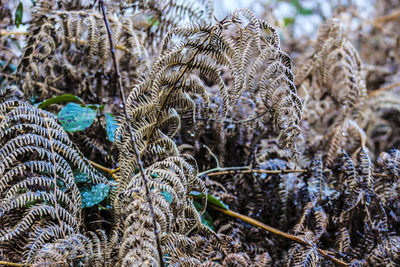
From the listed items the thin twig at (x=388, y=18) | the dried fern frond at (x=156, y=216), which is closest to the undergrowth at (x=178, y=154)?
the dried fern frond at (x=156, y=216)

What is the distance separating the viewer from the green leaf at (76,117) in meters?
1.37

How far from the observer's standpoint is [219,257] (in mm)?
1215

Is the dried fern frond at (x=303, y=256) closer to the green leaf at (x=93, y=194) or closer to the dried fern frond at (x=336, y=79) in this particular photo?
the dried fern frond at (x=336, y=79)

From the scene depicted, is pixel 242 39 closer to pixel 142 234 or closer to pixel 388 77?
pixel 142 234

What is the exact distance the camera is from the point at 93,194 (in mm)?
1252

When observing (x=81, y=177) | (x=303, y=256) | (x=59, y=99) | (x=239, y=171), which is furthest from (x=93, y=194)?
(x=303, y=256)

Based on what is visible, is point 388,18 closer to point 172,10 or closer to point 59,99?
point 172,10

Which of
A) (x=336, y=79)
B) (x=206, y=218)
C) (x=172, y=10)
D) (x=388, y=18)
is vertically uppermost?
(x=388, y=18)

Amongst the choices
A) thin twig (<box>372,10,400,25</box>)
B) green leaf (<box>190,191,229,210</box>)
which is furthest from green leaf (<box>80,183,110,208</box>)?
thin twig (<box>372,10,400,25</box>)

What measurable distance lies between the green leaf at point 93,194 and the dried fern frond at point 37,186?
0.03 metres

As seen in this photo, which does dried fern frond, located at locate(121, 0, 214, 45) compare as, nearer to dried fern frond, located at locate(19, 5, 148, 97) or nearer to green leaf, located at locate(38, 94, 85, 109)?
dried fern frond, located at locate(19, 5, 148, 97)

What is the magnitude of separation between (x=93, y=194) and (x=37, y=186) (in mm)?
207

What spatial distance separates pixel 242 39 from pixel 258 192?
793mm

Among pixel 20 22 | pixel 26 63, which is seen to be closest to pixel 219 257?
pixel 26 63
